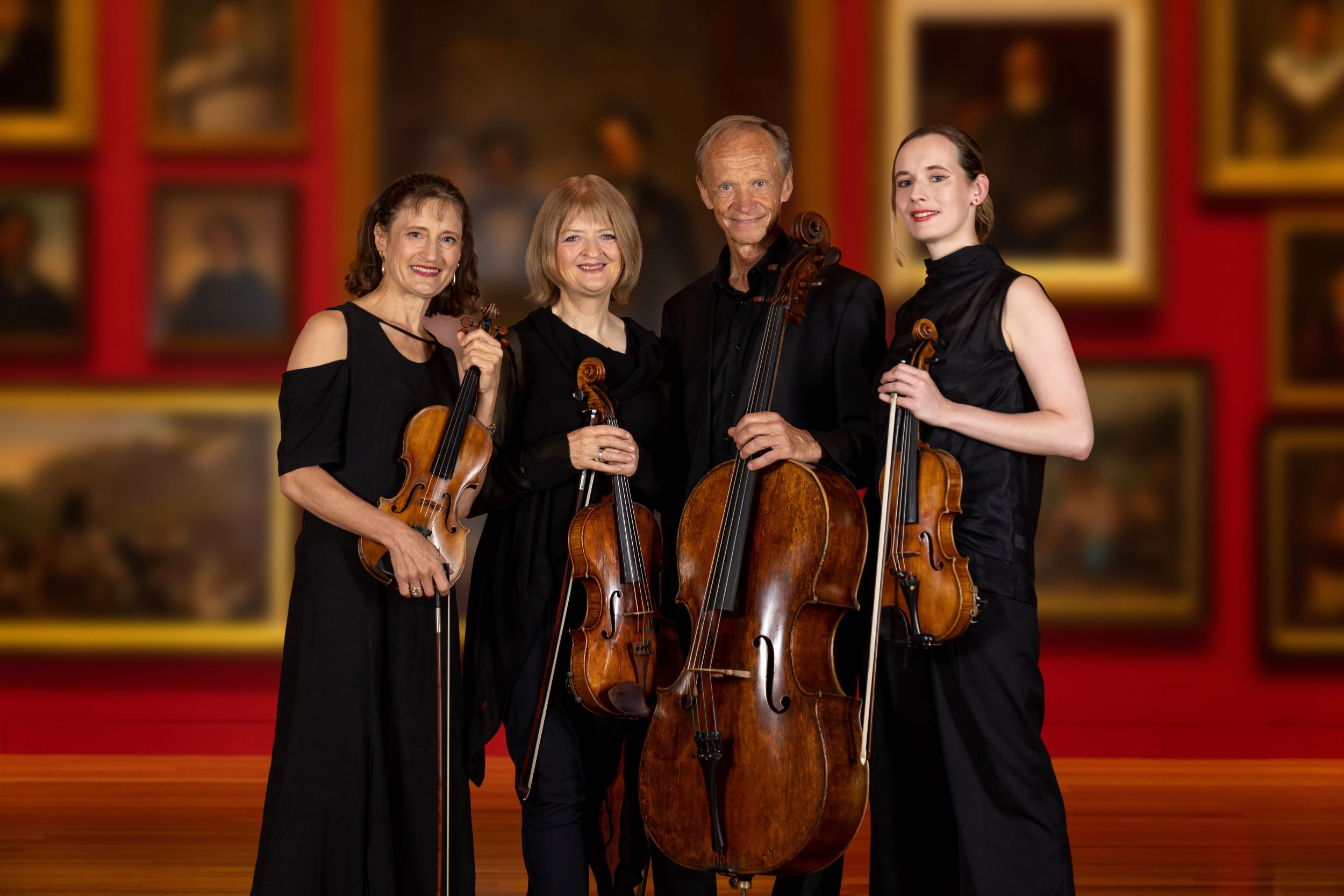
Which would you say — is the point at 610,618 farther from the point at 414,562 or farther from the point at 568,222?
the point at 568,222

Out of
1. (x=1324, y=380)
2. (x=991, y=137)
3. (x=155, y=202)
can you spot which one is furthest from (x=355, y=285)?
(x=1324, y=380)

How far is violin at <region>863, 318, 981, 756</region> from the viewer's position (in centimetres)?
193

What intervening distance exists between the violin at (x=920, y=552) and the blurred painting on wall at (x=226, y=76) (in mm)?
3102

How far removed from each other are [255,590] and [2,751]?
3.49ft

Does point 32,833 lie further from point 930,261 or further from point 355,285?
point 930,261

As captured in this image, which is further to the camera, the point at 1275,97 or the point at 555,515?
the point at 1275,97

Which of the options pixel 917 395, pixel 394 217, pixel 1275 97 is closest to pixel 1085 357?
pixel 1275 97

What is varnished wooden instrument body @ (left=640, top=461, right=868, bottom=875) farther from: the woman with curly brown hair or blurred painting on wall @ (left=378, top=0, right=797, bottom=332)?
blurred painting on wall @ (left=378, top=0, right=797, bottom=332)

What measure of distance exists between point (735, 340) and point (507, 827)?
179 cm

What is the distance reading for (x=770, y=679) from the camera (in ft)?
6.69

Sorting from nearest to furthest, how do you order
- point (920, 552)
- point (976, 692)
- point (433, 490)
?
1. point (920, 552)
2. point (976, 692)
3. point (433, 490)

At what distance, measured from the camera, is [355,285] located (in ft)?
7.89

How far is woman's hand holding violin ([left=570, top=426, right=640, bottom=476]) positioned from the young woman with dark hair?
0.44 metres

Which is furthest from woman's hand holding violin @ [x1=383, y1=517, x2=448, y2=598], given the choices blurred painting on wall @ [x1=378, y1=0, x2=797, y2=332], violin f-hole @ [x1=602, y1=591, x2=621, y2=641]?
blurred painting on wall @ [x1=378, y1=0, x2=797, y2=332]
